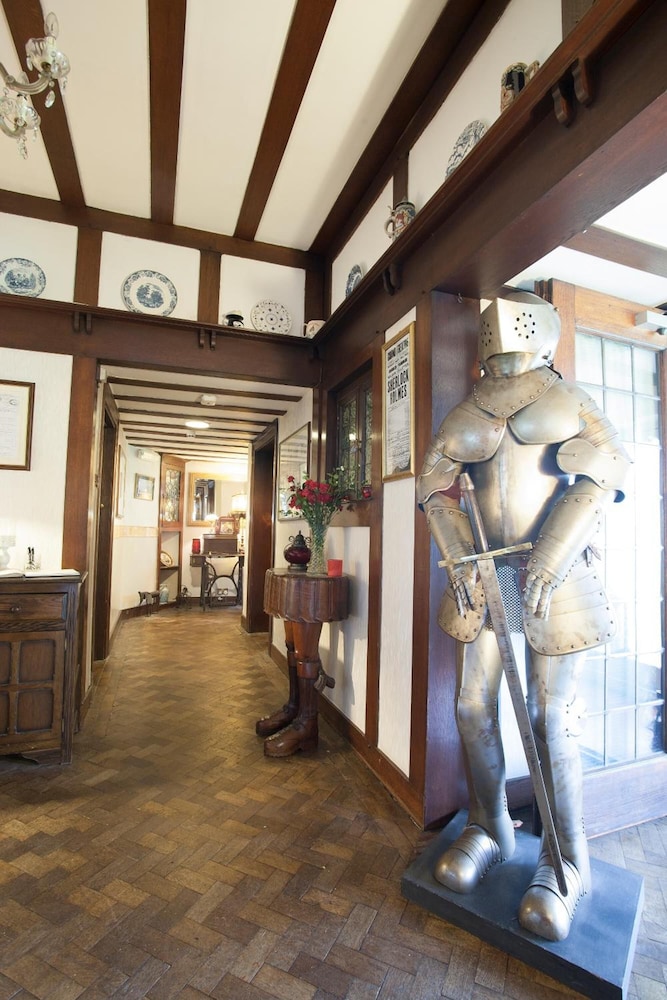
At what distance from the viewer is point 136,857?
1.76 m

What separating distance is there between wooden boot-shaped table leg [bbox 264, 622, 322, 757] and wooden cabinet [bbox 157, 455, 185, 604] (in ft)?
17.2

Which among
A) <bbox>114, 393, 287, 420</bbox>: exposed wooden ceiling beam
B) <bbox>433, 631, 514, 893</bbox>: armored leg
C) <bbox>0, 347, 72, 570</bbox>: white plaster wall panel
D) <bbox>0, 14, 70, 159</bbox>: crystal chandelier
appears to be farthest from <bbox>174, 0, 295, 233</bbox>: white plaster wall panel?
<bbox>433, 631, 514, 893</bbox>: armored leg

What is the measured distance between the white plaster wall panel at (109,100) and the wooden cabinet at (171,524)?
4.98 meters

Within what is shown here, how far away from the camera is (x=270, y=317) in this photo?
3447 millimetres

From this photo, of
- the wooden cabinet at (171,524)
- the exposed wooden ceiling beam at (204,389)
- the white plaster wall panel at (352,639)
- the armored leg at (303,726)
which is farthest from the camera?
the wooden cabinet at (171,524)

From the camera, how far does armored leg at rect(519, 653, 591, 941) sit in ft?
4.76

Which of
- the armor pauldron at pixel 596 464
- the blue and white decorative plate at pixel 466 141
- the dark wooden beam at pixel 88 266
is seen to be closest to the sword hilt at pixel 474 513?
the armor pauldron at pixel 596 464

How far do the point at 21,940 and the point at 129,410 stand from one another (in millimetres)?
4164

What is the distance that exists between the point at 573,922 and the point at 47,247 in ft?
13.0

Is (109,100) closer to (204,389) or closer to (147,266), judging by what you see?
(147,266)

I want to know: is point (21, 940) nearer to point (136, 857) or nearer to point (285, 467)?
point (136, 857)

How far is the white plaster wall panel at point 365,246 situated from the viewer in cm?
270

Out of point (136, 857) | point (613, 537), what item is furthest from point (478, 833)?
point (613, 537)

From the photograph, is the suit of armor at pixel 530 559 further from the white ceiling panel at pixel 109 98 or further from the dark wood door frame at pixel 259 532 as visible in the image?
the dark wood door frame at pixel 259 532
